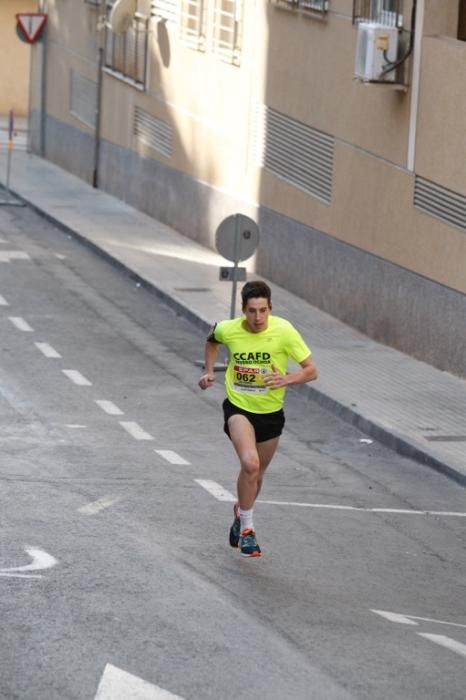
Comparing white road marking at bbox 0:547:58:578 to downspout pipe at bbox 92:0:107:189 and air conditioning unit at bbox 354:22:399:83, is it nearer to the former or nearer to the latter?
air conditioning unit at bbox 354:22:399:83

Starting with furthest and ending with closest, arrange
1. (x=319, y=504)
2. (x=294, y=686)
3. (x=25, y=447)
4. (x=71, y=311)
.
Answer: (x=71, y=311) → (x=25, y=447) → (x=319, y=504) → (x=294, y=686)

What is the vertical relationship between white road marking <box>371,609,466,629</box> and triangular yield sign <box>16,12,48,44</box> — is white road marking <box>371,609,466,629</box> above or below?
above

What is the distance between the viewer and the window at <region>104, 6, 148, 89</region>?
35500mm

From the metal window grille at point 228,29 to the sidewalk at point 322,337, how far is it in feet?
10.9

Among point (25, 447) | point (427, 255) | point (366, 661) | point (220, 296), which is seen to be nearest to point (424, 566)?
point (366, 661)

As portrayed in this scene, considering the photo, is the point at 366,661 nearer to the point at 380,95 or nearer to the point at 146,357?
the point at 146,357

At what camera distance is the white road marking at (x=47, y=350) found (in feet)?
70.5

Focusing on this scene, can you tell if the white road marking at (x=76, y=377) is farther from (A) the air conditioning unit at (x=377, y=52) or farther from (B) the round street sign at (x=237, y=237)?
(A) the air conditioning unit at (x=377, y=52)

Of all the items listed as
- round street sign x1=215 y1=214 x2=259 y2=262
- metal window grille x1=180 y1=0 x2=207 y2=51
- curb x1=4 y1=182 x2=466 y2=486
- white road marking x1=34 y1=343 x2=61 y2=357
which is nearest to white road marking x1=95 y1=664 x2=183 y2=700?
curb x1=4 y1=182 x2=466 y2=486

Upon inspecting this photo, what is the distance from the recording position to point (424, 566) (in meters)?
12.8

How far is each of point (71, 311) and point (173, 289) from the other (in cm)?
219

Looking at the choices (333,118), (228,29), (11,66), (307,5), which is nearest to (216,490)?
(333,118)

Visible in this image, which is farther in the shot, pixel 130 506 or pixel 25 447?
pixel 25 447

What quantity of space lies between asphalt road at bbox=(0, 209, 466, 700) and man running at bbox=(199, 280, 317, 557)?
0.51 meters
